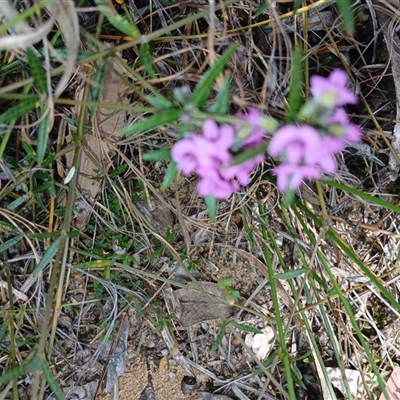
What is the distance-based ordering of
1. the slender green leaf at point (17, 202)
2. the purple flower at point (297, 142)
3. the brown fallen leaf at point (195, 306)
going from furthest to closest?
the brown fallen leaf at point (195, 306) → the slender green leaf at point (17, 202) → the purple flower at point (297, 142)

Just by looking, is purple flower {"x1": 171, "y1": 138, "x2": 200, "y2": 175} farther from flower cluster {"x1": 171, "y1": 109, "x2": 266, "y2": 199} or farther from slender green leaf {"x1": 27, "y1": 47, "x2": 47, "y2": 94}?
slender green leaf {"x1": 27, "y1": 47, "x2": 47, "y2": 94}

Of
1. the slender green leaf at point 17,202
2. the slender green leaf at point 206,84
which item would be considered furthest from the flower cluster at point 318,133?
the slender green leaf at point 17,202

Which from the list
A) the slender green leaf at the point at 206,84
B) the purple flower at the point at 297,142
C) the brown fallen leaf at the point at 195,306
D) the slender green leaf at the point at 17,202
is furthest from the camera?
the brown fallen leaf at the point at 195,306

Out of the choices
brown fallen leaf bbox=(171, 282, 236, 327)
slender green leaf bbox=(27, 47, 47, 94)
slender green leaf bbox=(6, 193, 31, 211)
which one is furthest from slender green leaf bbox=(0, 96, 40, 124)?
brown fallen leaf bbox=(171, 282, 236, 327)

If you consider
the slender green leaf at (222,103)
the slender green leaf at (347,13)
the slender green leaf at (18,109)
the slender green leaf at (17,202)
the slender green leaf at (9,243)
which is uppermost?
the slender green leaf at (347,13)

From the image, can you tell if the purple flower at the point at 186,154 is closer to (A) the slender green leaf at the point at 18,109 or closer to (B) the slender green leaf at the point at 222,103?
(B) the slender green leaf at the point at 222,103

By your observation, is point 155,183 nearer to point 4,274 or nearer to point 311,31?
point 4,274

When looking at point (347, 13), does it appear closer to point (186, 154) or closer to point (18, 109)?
point (186, 154)

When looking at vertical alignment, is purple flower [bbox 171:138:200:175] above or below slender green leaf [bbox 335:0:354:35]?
below
